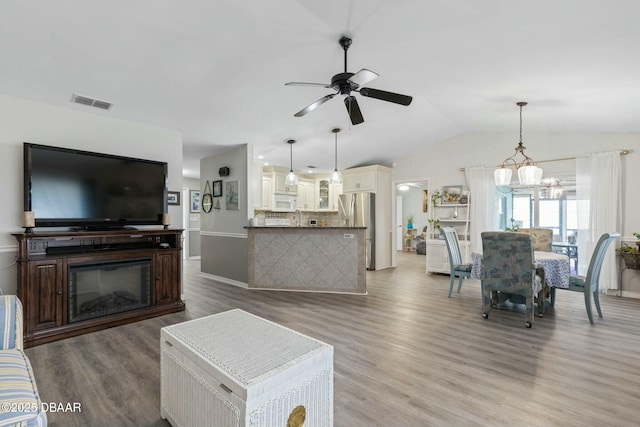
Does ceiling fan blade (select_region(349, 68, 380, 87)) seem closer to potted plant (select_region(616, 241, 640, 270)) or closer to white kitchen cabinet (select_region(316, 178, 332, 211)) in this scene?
potted plant (select_region(616, 241, 640, 270))

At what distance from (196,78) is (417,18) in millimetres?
2238

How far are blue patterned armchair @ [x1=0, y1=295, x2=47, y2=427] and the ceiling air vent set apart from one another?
7.57 ft

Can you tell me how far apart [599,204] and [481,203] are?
169 centimetres

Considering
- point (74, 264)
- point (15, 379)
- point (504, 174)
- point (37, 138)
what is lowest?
point (15, 379)

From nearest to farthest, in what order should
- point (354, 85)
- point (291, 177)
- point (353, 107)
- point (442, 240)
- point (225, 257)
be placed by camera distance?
point (354, 85)
point (353, 107)
point (291, 177)
point (225, 257)
point (442, 240)

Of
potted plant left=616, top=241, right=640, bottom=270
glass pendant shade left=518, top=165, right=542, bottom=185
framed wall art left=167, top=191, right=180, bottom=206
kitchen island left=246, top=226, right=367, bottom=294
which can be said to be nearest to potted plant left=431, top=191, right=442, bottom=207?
glass pendant shade left=518, top=165, right=542, bottom=185

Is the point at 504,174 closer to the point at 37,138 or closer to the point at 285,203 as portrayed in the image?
the point at 285,203

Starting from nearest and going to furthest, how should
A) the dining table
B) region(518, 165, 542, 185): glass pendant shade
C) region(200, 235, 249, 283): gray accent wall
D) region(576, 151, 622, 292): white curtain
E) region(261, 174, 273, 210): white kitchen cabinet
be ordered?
the dining table → region(518, 165, 542, 185): glass pendant shade → region(576, 151, 622, 292): white curtain → region(200, 235, 249, 283): gray accent wall → region(261, 174, 273, 210): white kitchen cabinet

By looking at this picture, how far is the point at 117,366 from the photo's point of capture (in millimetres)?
2432

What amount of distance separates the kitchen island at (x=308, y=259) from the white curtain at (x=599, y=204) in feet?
11.7

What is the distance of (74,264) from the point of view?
10.2 feet

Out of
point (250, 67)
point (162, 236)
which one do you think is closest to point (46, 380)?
point (162, 236)

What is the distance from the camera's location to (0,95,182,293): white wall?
9.98 feet

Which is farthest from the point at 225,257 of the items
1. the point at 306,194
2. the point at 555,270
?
the point at 555,270
